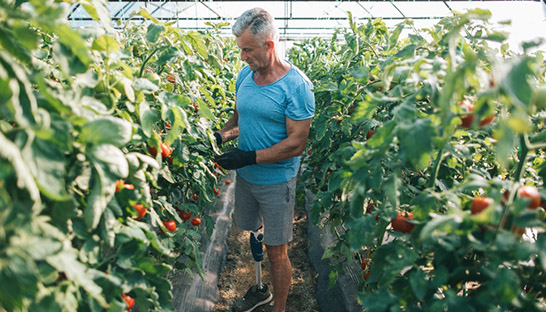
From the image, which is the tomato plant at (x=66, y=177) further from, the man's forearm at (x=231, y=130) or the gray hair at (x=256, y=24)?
the man's forearm at (x=231, y=130)

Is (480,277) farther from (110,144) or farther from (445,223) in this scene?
(110,144)

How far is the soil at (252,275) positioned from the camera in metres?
2.55

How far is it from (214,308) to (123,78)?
1919 mm

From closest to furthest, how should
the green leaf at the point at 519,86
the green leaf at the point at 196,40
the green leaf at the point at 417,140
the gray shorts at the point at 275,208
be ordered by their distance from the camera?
the green leaf at the point at 519,86
the green leaf at the point at 417,140
the green leaf at the point at 196,40
the gray shorts at the point at 275,208

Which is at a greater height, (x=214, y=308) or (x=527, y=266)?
(x=527, y=266)

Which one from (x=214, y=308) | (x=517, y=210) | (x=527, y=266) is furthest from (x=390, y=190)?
(x=214, y=308)

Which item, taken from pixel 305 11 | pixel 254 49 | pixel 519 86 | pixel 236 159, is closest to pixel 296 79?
pixel 254 49

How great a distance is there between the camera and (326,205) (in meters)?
1.74

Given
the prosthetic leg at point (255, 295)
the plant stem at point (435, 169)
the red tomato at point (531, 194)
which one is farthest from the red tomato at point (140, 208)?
the prosthetic leg at point (255, 295)

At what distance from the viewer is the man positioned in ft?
6.45

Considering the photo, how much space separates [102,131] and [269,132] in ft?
4.56

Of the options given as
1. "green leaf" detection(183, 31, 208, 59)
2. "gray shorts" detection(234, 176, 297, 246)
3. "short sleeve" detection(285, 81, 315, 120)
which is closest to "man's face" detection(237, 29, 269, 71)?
"short sleeve" detection(285, 81, 315, 120)

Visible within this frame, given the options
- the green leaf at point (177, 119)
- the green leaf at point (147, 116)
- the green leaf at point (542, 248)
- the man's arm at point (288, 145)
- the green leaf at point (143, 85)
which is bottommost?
the man's arm at point (288, 145)

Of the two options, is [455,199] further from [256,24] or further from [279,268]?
[279,268]
